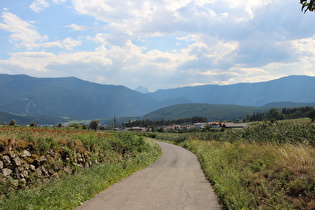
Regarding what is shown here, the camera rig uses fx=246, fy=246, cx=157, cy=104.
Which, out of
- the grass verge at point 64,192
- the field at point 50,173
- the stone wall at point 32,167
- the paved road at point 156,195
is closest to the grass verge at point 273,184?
the paved road at point 156,195

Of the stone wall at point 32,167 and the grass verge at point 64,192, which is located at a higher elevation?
the stone wall at point 32,167

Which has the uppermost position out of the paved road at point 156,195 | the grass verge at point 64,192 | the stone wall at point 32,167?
the stone wall at point 32,167

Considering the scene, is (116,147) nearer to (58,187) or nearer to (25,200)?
(58,187)

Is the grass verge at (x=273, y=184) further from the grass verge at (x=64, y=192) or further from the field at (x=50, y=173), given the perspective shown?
the field at (x=50, y=173)

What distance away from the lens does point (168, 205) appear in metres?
8.96

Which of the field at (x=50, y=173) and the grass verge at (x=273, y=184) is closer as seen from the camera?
the grass verge at (x=273, y=184)

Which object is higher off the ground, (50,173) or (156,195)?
(50,173)

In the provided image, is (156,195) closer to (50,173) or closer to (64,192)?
(64,192)

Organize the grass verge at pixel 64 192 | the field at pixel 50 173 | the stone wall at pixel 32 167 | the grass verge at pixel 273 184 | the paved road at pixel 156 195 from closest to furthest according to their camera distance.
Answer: the grass verge at pixel 273 184, the grass verge at pixel 64 192, the field at pixel 50 173, the paved road at pixel 156 195, the stone wall at pixel 32 167

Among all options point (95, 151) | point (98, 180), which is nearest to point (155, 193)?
point (98, 180)

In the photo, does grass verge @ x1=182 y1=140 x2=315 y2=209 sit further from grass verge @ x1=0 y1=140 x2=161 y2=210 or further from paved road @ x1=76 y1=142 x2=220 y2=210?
grass verge @ x1=0 y1=140 x2=161 y2=210

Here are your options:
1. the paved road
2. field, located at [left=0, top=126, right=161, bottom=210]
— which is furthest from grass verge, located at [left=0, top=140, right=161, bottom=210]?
the paved road

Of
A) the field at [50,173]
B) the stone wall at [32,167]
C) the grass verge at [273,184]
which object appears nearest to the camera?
the grass verge at [273,184]

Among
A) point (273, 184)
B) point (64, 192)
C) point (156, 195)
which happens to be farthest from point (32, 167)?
point (273, 184)
